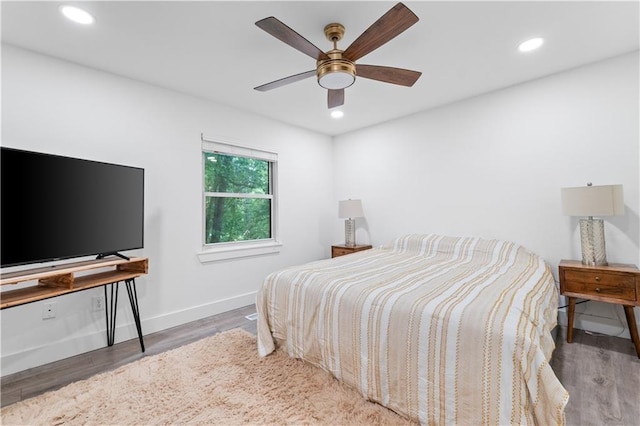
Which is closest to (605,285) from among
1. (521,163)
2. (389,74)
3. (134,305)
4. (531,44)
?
(521,163)

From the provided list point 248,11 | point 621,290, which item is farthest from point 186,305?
point 621,290

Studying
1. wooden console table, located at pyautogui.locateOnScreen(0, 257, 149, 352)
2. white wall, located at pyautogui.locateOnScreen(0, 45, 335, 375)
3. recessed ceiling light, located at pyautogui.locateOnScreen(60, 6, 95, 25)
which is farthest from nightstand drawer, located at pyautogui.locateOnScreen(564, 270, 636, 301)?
recessed ceiling light, located at pyautogui.locateOnScreen(60, 6, 95, 25)

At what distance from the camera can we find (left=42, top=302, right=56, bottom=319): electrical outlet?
2.23 metres

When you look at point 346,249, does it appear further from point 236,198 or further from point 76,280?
point 76,280

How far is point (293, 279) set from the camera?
7.09 feet

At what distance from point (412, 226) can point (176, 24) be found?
325 cm

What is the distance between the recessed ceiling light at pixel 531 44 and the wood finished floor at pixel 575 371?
2.42 m

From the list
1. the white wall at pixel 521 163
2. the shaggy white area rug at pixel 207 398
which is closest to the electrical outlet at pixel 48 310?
the shaggy white area rug at pixel 207 398

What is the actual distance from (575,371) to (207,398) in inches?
96.1

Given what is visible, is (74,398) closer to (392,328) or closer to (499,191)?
(392,328)

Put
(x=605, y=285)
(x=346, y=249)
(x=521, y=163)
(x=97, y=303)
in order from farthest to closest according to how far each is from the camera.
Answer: (x=346, y=249)
(x=521, y=163)
(x=97, y=303)
(x=605, y=285)

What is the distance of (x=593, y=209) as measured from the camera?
231 centimetres

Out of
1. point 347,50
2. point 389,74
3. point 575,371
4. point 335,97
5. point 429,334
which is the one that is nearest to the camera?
point 429,334

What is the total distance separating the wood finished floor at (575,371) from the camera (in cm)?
161
